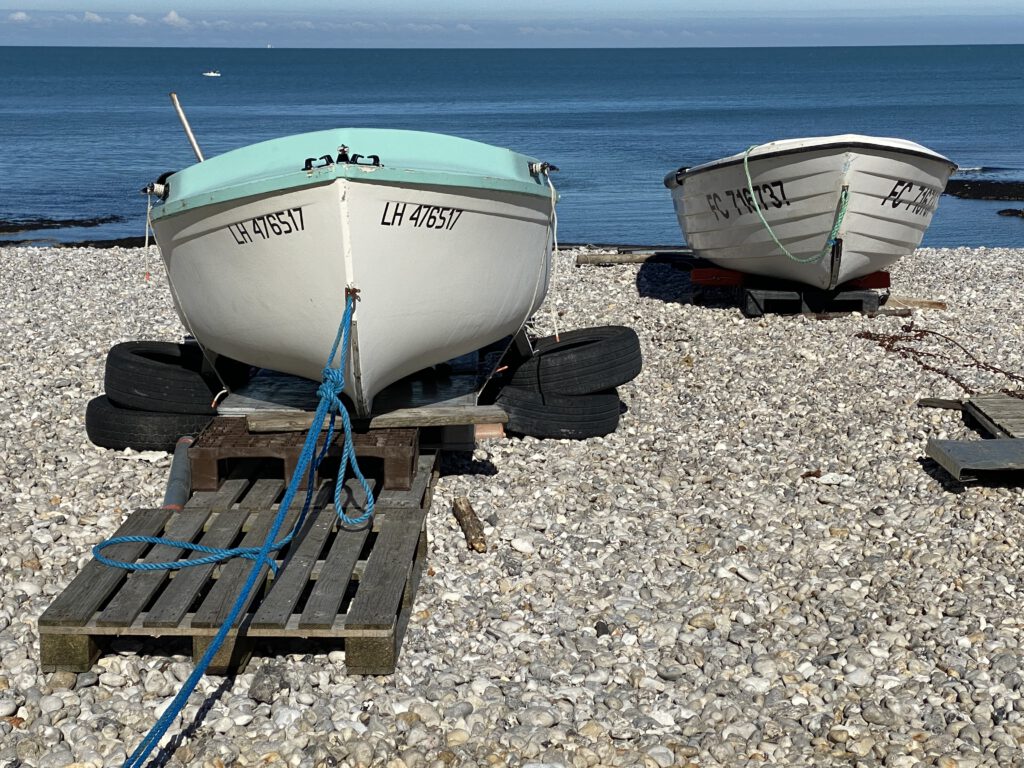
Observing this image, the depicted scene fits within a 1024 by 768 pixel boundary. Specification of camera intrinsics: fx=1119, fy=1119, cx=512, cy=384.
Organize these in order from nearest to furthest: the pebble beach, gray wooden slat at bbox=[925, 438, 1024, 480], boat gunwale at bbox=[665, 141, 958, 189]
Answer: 1. the pebble beach
2. gray wooden slat at bbox=[925, 438, 1024, 480]
3. boat gunwale at bbox=[665, 141, 958, 189]

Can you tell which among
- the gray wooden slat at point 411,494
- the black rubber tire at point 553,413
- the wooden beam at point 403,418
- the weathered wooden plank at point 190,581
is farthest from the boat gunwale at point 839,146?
the weathered wooden plank at point 190,581

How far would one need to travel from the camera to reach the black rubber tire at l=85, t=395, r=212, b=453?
708cm

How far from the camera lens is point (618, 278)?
13242mm

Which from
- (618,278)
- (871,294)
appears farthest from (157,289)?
(871,294)

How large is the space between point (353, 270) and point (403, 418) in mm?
1100

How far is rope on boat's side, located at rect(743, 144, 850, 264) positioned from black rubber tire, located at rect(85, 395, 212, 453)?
5593 mm

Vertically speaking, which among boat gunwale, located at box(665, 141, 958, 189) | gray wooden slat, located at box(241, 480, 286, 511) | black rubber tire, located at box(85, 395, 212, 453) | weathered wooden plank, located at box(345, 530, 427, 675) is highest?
boat gunwale, located at box(665, 141, 958, 189)

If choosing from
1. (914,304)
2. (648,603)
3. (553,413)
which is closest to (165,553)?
(648,603)

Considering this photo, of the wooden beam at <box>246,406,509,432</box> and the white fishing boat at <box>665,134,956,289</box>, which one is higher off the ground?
the white fishing boat at <box>665,134,956,289</box>

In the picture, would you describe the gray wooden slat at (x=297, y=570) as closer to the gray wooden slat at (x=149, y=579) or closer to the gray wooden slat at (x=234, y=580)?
the gray wooden slat at (x=234, y=580)

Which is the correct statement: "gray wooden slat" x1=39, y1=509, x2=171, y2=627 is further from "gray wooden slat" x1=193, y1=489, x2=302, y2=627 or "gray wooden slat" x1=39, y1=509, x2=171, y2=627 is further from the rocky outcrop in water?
the rocky outcrop in water

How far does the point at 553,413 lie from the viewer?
7395 mm

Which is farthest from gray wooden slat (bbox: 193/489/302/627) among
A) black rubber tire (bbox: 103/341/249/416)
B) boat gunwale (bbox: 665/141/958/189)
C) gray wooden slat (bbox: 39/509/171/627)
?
boat gunwale (bbox: 665/141/958/189)

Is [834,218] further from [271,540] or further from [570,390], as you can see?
[271,540]
